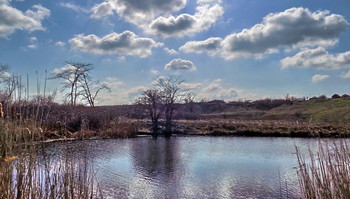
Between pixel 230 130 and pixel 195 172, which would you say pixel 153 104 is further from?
pixel 195 172

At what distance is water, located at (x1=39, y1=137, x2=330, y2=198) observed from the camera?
26.6 feet

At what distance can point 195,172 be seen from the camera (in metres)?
10.5

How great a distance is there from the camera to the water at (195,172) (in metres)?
8.12

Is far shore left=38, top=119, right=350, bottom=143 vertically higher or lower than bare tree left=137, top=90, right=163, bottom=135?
lower

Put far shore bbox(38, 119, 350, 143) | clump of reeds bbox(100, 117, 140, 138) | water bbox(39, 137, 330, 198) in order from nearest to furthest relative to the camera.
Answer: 1. water bbox(39, 137, 330, 198)
2. far shore bbox(38, 119, 350, 143)
3. clump of reeds bbox(100, 117, 140, 138)

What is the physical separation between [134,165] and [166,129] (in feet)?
41.4

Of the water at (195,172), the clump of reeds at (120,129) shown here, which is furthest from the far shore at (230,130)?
the water at (195,172)

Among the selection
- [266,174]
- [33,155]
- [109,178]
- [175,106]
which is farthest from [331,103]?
[33,155]

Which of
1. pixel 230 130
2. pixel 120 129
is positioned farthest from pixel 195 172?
pixel 230 130

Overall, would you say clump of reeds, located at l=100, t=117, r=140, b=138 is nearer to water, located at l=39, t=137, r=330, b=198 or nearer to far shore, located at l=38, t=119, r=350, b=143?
far shore, located at l=38, t=119, r=350, b=143

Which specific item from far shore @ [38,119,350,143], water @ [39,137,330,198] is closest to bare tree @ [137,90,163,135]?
far shore @ [38,119,350,143]

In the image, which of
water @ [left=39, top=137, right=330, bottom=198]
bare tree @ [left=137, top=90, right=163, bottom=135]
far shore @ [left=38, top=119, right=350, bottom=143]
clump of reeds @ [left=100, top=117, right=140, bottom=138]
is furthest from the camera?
bare tree @ [left=137, top=90, right=163, bottom=135]

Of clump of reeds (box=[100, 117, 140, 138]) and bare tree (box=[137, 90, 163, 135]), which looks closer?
clump of reeds (box=[100, 117, 140, 138])

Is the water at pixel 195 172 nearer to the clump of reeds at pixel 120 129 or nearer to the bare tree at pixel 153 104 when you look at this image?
the clump of reeds at pixel 120 129
